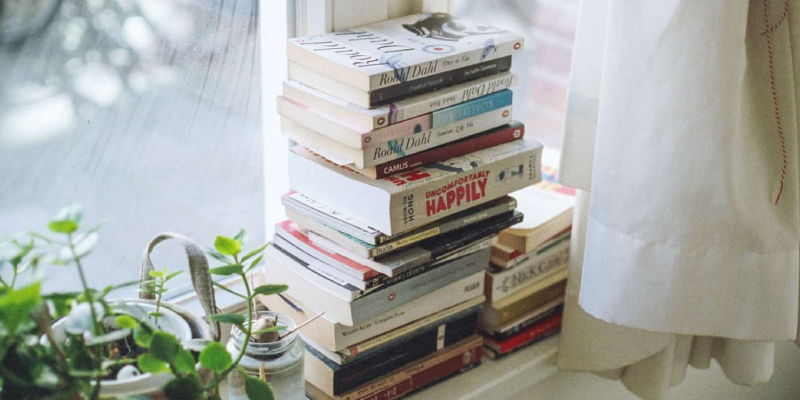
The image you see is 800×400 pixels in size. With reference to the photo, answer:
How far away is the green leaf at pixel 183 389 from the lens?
25.0 inches

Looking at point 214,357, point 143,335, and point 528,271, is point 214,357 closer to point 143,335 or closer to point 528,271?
point 143,335

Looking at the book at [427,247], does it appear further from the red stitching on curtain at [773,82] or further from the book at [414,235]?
the red stitching on curtain at [773,82]

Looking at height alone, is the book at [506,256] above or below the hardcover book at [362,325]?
above

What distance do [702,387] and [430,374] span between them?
0.65 metres

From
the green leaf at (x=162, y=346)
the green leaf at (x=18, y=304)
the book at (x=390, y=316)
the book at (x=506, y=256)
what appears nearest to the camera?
the green leaf at (x=18, y=304)

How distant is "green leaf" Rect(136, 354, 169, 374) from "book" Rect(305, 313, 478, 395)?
355 millimetres

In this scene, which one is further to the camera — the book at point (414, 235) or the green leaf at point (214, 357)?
the book at point (414, 235)

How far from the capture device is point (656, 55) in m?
0.87

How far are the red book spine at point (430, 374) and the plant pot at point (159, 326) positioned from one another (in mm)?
281

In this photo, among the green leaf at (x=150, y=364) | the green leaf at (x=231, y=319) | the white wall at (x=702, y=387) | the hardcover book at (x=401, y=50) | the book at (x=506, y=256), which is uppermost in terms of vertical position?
the hardcover book at (x=401, y=50)

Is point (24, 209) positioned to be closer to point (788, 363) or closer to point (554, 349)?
point (554, 349)

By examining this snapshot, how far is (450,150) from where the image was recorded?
96cm

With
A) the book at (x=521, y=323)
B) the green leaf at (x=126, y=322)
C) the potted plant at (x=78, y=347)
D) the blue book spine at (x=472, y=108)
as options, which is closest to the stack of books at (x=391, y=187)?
the blue book spine at (x=472, y=108)

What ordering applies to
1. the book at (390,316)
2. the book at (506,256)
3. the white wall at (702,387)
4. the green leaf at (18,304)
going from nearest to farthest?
the green leaf at (18,304), the book at (390,316), the book at (506,256), the white wall at (702,387)
